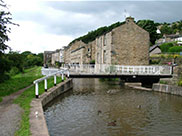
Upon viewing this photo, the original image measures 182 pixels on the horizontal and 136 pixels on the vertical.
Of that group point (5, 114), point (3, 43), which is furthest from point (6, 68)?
point (5, 114)

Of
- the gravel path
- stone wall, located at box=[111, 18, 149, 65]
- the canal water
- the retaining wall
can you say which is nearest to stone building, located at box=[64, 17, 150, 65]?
stone wall, located at box=[111, 18, 149, 65]

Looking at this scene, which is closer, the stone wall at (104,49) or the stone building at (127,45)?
the stone building at (127,45)

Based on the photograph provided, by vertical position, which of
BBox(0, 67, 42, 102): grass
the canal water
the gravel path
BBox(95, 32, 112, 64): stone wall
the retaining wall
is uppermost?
BBox(95, 32, 112, 64): stone wall

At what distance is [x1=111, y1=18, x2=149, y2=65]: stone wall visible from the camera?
99.2 feet

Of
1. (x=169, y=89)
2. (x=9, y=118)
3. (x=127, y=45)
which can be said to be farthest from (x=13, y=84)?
(x=127, y=45)

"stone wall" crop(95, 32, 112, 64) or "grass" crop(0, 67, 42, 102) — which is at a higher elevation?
"stone wall" crop(95, 32, 112, 64)

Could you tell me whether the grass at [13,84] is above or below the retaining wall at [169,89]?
above

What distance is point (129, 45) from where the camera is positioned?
30891 millimetres

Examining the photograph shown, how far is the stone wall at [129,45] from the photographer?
3023 cm

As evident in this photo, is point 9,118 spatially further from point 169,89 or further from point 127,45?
point 127,45

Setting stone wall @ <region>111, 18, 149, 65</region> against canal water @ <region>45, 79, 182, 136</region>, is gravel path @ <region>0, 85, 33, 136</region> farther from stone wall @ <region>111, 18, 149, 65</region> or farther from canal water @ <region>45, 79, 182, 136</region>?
stone wall @ <region>111, 18, 149, 65</region>

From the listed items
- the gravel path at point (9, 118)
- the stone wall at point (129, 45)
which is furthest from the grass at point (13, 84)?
the stone wall at point (129, 45)

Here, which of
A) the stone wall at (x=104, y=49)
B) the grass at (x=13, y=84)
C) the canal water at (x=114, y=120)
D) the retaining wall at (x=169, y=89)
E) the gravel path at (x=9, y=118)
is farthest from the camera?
the stone wall at (x=104, y=49)

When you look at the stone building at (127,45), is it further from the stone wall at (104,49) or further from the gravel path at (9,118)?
the gravel path at (9,118)
